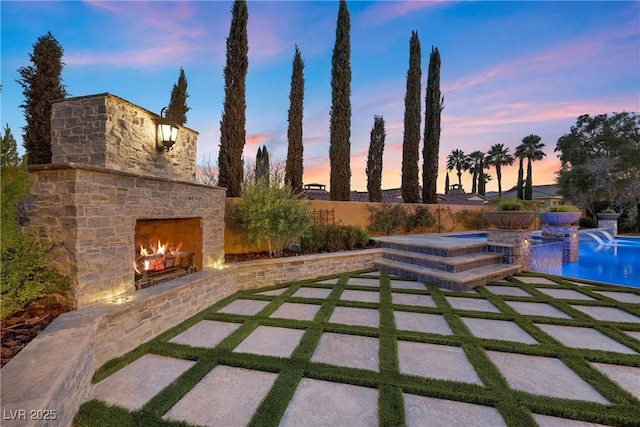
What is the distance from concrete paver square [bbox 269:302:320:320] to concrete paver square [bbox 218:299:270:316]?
0.34m

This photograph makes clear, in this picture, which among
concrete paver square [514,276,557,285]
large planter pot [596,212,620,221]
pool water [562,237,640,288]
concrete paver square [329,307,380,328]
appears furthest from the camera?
large planter pot [596,212,620,221]

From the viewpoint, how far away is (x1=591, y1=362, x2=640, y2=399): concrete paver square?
2.21 m

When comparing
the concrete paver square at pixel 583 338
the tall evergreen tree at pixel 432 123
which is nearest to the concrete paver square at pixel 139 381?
the concrete paver square at pixel 583 338

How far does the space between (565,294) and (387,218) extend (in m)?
6.33

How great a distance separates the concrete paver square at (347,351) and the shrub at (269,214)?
3.12 m

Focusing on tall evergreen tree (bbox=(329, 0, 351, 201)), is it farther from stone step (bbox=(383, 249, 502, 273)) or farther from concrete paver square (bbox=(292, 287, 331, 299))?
concrete paver square (bbox=(292, 287, 331, 299))

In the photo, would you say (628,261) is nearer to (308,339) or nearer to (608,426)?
(608,426)

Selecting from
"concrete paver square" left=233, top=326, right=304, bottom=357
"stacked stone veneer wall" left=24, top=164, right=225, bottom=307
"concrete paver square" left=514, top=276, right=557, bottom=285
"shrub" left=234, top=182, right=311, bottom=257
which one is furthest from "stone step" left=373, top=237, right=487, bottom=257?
"stacked stone veneer wall" left=24, top=164, right=225, bottom=307

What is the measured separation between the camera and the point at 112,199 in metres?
3.14

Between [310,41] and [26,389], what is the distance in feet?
38.2

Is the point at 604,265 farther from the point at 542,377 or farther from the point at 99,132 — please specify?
the point at 99,132

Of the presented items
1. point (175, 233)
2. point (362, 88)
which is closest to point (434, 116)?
point (362, 88)

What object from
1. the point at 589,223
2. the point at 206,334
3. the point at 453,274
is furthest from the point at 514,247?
the point at 589,223

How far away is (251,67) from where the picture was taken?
8203mm
